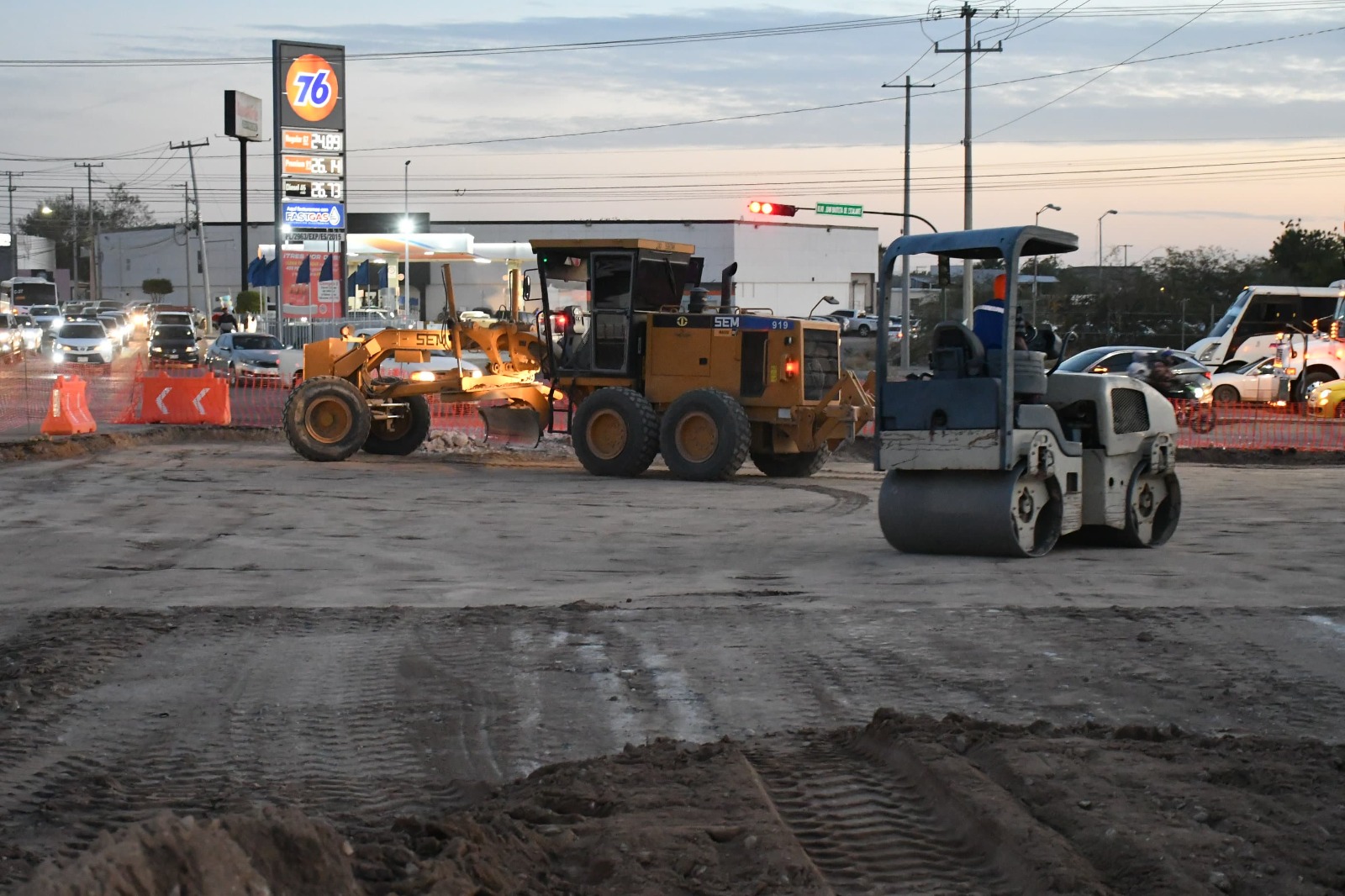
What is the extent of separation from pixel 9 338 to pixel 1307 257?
5777cm

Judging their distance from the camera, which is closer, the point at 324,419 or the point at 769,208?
the point at 324,419

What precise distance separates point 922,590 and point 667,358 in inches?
392

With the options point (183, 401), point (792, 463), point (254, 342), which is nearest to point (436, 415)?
point (183, 401)

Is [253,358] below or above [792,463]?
above

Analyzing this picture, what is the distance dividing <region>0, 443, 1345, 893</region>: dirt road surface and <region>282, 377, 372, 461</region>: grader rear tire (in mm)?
7129

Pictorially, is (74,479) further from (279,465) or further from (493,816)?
(493,816)

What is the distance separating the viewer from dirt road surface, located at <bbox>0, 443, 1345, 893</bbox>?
16.3ft

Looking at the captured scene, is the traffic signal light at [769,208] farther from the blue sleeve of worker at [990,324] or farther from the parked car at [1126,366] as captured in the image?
the blue sleeve of worker at [990,324]

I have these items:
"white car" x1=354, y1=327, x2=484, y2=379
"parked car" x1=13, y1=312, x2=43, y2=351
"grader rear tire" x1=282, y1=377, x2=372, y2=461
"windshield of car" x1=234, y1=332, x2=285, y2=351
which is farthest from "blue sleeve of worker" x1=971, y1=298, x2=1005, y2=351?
"parked car" x1=13, y1=312, x2=43, y2=351

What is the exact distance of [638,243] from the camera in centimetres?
2012

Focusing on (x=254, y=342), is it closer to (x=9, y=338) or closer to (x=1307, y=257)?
(x=9, y=338)

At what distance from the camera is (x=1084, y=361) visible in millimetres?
33719

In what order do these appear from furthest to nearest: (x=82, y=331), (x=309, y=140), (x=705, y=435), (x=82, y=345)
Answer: (x=82, y=331) < (x=82, y=345) < (x=309, y=140) < (x=705, y=435)

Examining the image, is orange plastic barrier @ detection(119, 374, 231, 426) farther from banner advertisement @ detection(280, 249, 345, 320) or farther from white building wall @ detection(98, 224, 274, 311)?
white building wall @ detection(98, 224, 274, 311)
